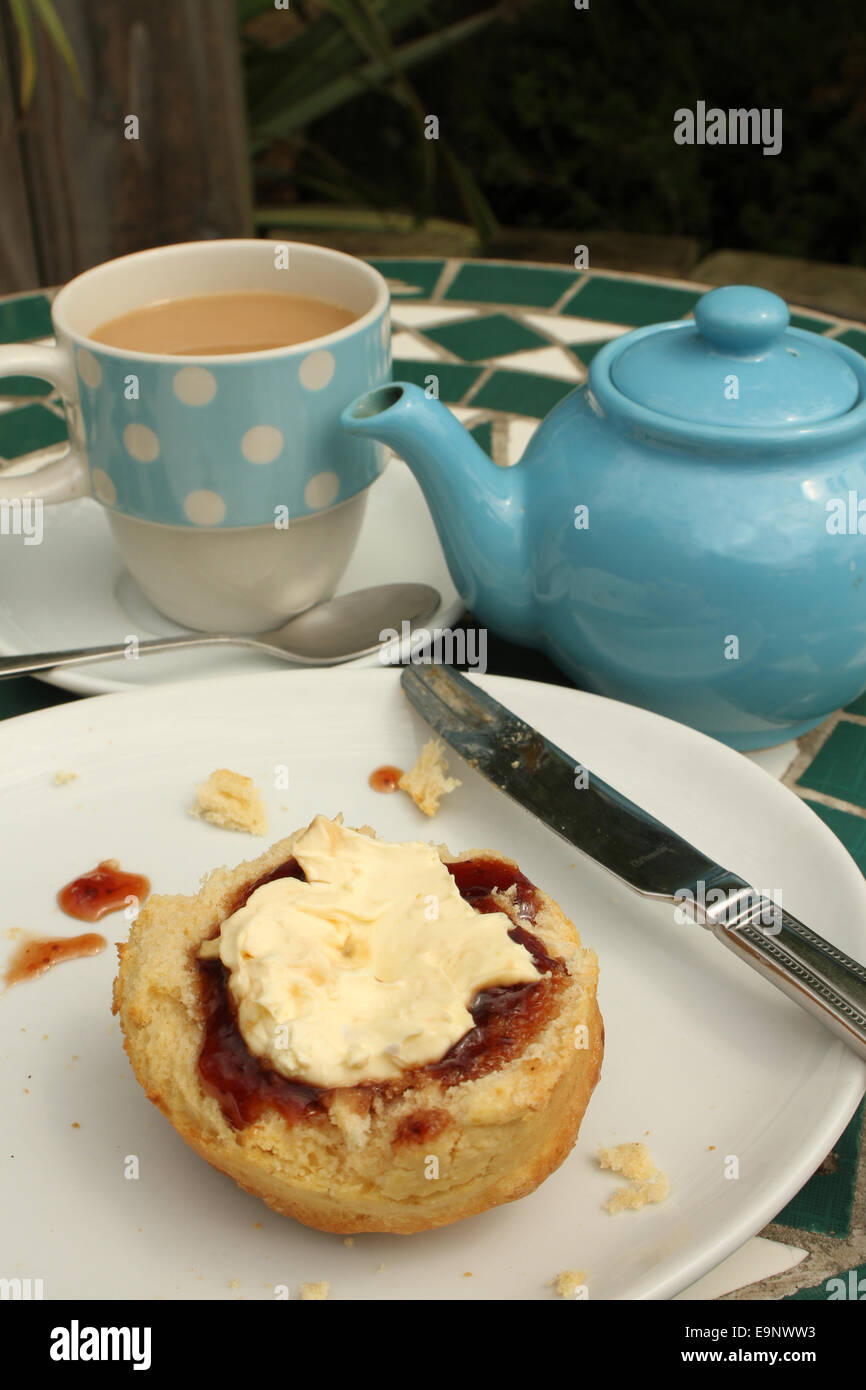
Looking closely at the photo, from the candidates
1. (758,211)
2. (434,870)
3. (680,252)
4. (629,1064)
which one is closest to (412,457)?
(434,870)

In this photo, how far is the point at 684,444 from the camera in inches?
42.3

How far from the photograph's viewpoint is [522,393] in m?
1.79

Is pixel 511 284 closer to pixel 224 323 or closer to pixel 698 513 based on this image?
pixel 224 323

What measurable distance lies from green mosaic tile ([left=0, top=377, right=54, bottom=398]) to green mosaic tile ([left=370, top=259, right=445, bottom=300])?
25.1 inches

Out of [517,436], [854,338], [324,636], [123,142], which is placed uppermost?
[123,142]

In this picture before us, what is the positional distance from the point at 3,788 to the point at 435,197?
13.1ft

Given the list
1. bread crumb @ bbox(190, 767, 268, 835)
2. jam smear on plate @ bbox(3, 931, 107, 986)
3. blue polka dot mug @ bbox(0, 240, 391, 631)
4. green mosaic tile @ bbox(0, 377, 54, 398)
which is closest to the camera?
jam smear on plate @ bbox(3, 931, 107, 986)

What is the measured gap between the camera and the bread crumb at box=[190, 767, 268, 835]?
3.43 feet

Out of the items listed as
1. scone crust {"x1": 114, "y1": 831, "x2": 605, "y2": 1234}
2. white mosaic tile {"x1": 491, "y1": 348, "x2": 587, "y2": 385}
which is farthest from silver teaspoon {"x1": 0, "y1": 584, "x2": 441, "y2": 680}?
white mosaic tile {"x1": 491, "y1": 348, "x2": 587, "y2": 385}

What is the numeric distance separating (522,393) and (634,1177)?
1.27 meters

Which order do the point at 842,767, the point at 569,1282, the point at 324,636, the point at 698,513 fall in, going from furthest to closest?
the point at 324,636 → the point at 842,767 → the point at 698,513 → the point at 569,1282

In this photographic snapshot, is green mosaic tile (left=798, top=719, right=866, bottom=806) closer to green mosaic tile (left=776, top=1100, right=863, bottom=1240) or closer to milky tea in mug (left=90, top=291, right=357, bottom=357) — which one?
green mosaic tile (left=776, top=1100, right=863, bottom=1240)

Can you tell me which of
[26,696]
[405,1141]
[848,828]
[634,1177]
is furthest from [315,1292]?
[26,696]

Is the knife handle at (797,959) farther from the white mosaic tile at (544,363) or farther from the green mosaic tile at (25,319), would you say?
the green mosaic tile at (25,319)
